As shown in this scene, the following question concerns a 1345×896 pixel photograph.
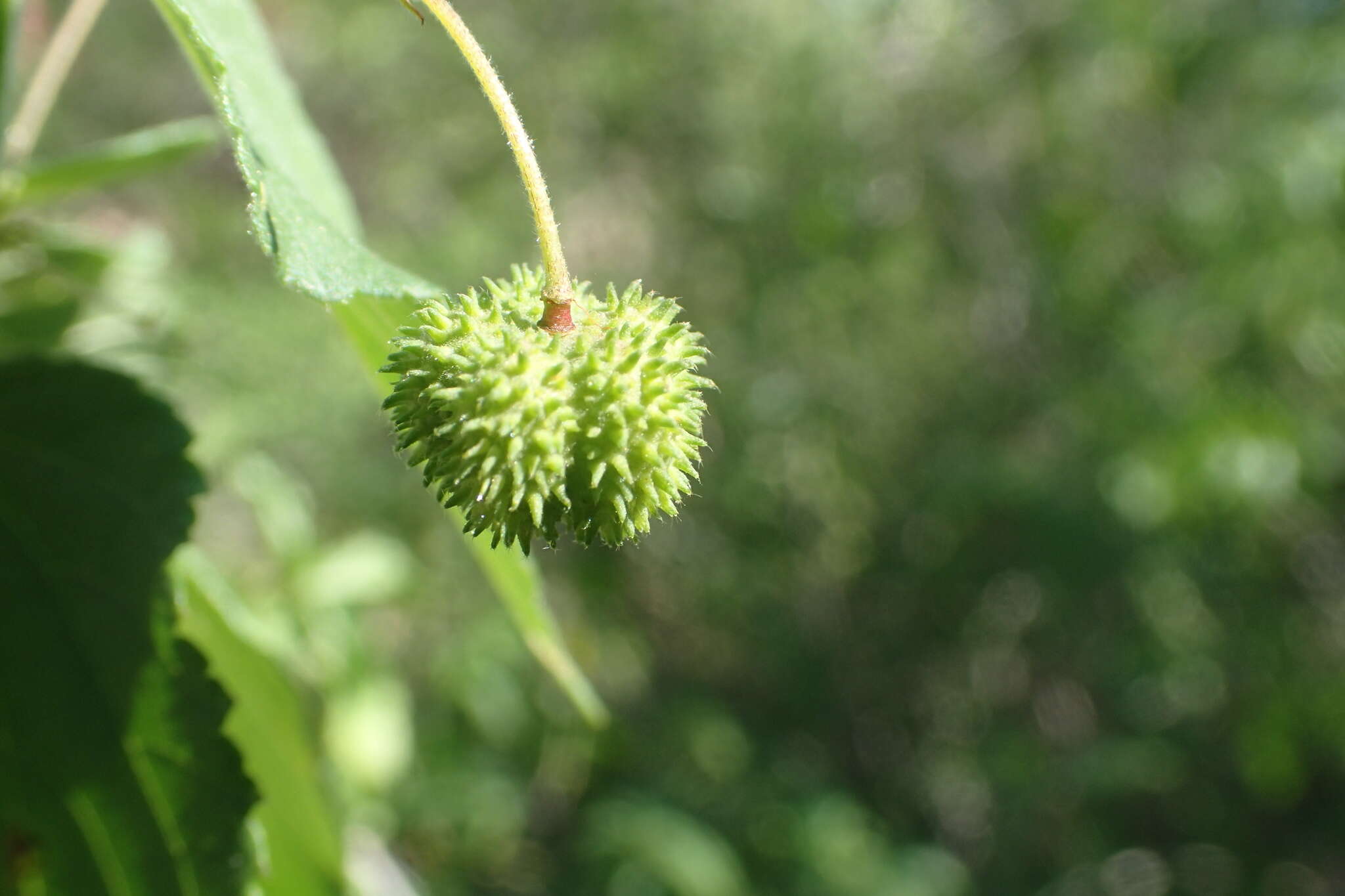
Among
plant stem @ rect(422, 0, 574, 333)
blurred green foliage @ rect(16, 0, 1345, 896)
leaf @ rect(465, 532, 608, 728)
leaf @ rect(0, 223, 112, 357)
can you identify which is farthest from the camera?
blurred green foliage @ rect(16, 0, 1345, 896)

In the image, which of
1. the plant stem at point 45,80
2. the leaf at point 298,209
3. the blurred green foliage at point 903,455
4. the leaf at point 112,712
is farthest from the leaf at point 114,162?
the blurred green foliage at point 903,455

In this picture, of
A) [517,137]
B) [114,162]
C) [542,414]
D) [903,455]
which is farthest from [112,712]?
[903,455]

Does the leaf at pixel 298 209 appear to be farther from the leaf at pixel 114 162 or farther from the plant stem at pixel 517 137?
the leaf at pixel 114 162

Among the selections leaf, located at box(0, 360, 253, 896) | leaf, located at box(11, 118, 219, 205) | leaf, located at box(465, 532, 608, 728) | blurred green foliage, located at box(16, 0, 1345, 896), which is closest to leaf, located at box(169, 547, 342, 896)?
leaf, located at box(0, 360, 253, 896)

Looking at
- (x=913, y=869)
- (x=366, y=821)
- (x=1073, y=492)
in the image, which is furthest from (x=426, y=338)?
(x=913, y=869)

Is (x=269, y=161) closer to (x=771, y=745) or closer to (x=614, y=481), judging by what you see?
(x=614, y=481)

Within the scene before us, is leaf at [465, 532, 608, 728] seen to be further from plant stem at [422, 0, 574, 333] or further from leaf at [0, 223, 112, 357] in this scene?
leaf at [0, 223, 112, 357]

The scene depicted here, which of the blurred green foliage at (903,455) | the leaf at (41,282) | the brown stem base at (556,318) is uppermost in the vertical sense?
the blurred green foliage at (903,455)

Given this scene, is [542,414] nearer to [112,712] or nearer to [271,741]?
[112,712]
